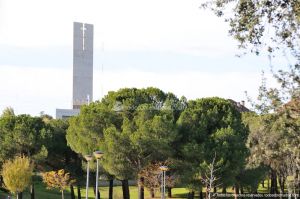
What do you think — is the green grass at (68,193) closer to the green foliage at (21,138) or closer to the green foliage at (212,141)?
the green foliage at (21,138)

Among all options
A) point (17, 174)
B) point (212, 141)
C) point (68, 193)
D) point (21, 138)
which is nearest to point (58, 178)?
point (21, 138)

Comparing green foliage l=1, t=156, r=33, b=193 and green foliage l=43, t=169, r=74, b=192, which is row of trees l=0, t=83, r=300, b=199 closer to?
green foliage l=43, t=169, r=74, b=192

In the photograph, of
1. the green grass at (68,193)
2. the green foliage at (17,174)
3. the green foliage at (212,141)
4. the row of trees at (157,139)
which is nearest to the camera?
the green foliage at (17,174)

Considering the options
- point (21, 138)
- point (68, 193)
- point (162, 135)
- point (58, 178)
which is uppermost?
point (21, 138)

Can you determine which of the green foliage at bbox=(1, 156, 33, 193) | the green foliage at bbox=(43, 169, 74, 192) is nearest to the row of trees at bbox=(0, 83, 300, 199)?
the green foliage at bbox=(43, 169, 74, 192)

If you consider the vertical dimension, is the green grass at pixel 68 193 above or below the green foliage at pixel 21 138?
below

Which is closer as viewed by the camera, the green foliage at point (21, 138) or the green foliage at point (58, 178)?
the green foliage at point (58, 178)

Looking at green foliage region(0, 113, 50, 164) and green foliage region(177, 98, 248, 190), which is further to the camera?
green foliage region(0, 113, 50, 164)

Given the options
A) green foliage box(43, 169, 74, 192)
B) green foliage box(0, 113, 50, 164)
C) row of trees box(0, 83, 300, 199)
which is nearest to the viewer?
row of trees box(0, 83, 300, 199)

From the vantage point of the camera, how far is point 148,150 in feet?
148

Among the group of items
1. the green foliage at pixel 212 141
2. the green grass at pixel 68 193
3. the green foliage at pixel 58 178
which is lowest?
the green grass at pixel 68 193

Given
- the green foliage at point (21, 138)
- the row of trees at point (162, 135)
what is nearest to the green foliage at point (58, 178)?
the green foliage at point (21, 138)

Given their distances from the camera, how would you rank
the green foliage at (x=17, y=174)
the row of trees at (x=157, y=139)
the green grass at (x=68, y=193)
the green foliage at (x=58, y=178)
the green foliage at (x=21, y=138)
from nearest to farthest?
the green foliage at (x=17, y=174), the row of trees at (x=157, y=139), the green foliage at (x=58, y=178), the green foliage at (x=21, y=138), the green grass at (x=68, y=193)

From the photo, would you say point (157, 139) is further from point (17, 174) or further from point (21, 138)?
point (21, 138)
